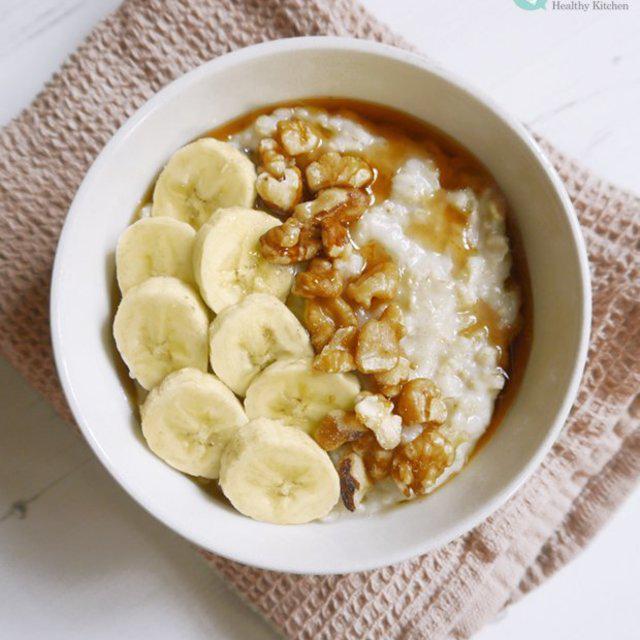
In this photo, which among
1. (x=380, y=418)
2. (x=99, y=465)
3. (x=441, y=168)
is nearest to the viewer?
(x=380, y=418)

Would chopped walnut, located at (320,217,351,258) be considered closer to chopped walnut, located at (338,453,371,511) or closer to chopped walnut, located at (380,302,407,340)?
chopped walnut, located at (380,302,407,340)

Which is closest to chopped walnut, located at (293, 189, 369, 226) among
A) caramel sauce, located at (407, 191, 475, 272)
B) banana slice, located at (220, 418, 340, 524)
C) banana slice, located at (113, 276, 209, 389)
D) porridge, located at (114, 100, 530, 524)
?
porridge, located at (114, 100, 530, 524)

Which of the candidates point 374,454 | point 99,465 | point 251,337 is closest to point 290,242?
point 251,337

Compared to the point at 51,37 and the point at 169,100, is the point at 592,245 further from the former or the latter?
the point at 51,37

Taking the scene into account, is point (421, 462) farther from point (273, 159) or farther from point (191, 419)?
point (273, 159)

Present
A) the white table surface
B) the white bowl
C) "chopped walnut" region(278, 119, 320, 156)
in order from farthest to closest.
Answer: the white table surface
"chopped walnut" region(278, 119, 320, 156)
the white bowl

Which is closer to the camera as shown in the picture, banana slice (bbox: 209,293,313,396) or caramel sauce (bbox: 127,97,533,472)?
banana slice (bbox: 209,293,313,396)

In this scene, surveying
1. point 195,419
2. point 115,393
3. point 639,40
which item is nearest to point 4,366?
point 115,393
